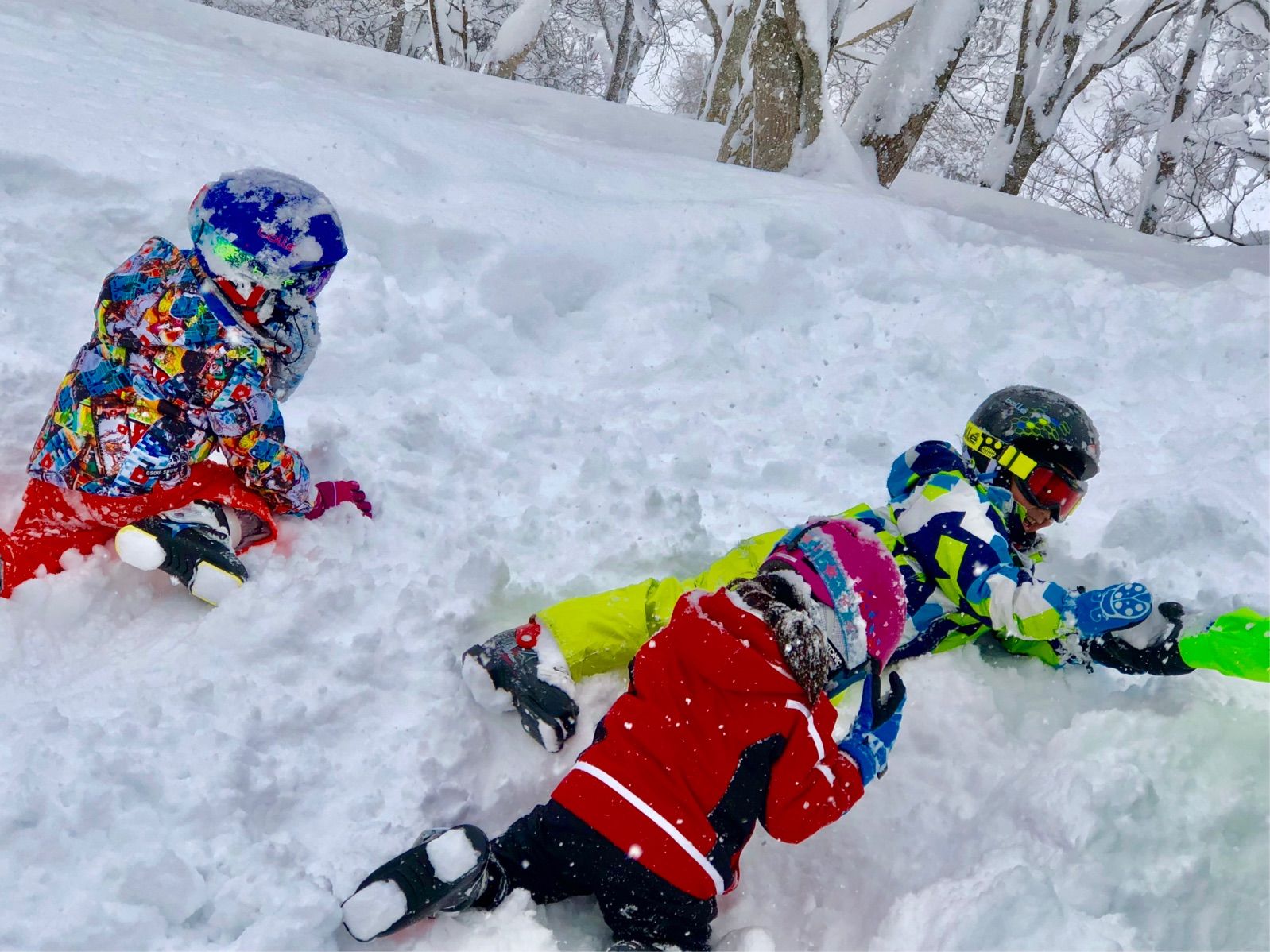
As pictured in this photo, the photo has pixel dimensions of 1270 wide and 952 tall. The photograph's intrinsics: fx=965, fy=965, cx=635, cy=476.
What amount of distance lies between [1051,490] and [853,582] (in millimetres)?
1124

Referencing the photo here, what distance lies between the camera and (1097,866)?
7.17ft

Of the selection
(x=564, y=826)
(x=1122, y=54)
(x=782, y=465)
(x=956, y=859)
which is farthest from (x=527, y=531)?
(x=1122, y=54)

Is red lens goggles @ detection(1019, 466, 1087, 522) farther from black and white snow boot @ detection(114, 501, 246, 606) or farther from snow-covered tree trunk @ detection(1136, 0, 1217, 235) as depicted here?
snow-covered tree trunk @ detection(1136, 0, 1217, 235)

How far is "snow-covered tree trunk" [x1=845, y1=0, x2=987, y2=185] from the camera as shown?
254 inches

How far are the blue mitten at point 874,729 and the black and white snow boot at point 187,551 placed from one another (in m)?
1.70

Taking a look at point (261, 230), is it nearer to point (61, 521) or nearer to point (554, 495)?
point (61, 521)

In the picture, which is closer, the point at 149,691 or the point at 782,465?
the point at 149,691

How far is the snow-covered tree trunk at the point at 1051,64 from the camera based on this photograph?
29.7ft

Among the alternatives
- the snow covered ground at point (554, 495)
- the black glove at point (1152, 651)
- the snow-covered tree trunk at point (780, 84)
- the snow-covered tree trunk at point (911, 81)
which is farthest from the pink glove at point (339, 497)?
the snow-covered tree trunk at point (911, 81)

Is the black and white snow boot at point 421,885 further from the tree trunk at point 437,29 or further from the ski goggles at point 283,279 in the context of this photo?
the tree trunk at point 437,29

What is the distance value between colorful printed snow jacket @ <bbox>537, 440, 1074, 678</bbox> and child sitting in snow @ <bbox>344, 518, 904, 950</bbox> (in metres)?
0.58

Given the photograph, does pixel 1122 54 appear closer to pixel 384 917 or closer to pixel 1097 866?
pixel 1097 866

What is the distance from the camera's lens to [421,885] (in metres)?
1.92

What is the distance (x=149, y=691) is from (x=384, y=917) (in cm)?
92
